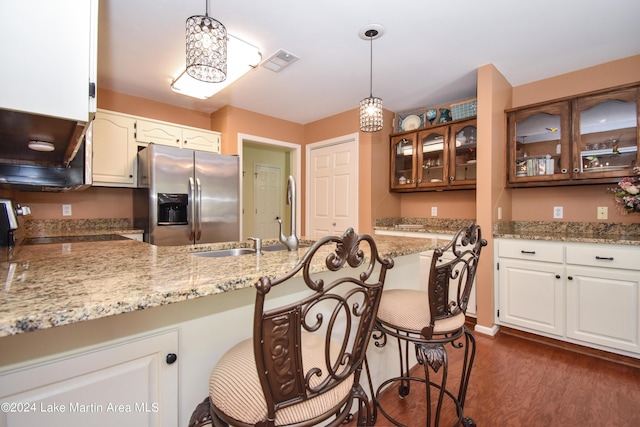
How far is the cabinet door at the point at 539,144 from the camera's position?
2.56 meters

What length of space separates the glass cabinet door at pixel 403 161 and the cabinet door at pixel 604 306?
6.06 ft

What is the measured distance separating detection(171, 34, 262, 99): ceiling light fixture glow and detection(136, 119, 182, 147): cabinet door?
61 cm

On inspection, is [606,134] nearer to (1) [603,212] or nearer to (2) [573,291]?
(1) [603,212]

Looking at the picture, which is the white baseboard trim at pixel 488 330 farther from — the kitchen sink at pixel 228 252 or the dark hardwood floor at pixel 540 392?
the kitchen sink at pixel 228 252

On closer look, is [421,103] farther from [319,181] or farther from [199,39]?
[199,39]

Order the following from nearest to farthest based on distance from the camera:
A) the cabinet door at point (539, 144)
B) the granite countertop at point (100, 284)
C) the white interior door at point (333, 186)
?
1. the granite countertop at point (100, 284)
2. the cabinet door at point (539, 144)
3. the white interior door at point (333, 186)

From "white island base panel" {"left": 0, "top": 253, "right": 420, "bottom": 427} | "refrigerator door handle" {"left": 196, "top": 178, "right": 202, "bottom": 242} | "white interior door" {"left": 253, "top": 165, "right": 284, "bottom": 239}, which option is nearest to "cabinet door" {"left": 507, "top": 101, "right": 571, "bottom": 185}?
"white island base panel" {"left": 0, "top": 253, "right": 420, "bottom": 427}

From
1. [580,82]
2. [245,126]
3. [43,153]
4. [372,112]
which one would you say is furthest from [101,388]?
[580,82]

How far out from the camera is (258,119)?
3.88m

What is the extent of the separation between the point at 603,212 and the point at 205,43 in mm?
3455

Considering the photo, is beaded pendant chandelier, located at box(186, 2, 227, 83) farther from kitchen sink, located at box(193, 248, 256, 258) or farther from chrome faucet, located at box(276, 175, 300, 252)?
kitchen sink, located at box(193, 248, 256, 258)

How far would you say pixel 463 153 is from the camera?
3148mm

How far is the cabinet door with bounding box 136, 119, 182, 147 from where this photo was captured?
122 inches

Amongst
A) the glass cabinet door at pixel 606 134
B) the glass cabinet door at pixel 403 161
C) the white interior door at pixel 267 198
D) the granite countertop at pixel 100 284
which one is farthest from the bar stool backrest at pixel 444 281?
the white interior door at pixel 267 198
